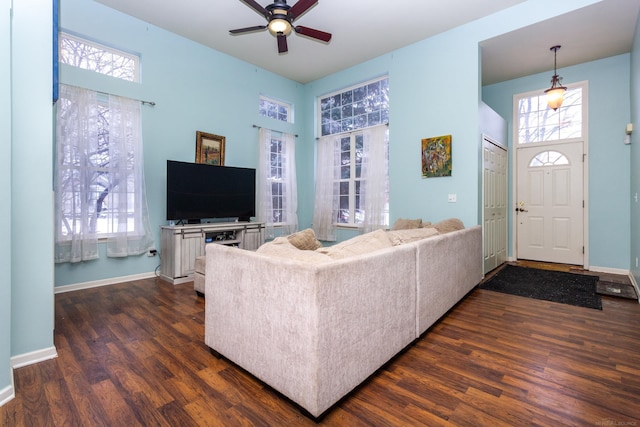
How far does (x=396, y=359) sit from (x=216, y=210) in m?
3.33

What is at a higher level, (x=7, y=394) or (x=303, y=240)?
(x=303, y=240)

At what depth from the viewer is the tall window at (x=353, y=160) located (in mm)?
4969

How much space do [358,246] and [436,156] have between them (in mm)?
2975

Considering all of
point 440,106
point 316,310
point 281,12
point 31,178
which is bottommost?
point 316,310

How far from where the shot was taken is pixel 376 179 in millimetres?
4973

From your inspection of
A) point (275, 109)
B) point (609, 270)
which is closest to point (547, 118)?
point (609, 270)

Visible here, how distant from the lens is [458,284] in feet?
9.67

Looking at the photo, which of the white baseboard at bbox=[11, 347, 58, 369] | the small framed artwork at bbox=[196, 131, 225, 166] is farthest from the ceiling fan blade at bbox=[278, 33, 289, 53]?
the white baseboard at bbox=[11, 347, 58, 369]

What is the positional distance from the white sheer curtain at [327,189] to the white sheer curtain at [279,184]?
0.45 m

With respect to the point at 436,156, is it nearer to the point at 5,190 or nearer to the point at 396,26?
the point at 396,26

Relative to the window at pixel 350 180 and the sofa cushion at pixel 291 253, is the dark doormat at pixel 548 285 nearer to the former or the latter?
the window at pixel 350 180

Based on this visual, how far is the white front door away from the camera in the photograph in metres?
4.70

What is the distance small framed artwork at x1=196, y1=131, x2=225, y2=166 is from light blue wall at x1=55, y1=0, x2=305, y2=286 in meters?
0.09

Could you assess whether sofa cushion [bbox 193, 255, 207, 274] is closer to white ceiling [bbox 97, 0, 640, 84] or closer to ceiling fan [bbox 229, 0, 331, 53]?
ceiling fan [bbox 229, 0, 331, 53]
